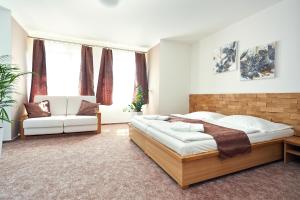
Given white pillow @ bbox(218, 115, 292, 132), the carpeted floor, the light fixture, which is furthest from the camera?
the light fixture

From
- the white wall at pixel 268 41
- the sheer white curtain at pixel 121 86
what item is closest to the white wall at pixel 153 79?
the sheer white curtain at pixel 121 86

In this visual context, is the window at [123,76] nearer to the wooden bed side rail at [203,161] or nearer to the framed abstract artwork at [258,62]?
the wooden bed side rail at [203,161]

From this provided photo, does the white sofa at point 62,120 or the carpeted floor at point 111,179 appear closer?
the carpeted floor at point 111,179


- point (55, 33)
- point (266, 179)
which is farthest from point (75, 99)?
point (266, 179)

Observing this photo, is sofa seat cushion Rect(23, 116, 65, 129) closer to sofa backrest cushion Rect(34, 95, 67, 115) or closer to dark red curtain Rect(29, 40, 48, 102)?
sofa backrest cushion Rect(34, 95, 67, 115)

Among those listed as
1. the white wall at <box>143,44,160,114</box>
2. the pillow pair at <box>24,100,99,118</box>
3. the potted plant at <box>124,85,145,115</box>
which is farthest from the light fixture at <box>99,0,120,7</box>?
the potted plant at <box>124,85,145,115</box>

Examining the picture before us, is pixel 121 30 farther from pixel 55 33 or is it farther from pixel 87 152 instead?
pixel 87 152

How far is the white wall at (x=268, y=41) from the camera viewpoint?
2.61 metres

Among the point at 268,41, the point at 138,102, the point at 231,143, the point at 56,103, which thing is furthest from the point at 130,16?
the point at 231,143

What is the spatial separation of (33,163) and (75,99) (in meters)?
2.37

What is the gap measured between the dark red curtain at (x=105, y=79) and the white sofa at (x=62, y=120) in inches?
23.5

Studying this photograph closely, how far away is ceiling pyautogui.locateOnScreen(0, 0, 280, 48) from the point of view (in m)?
2.91

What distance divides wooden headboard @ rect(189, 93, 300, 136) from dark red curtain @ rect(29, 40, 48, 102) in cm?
449

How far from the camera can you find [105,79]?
17.2 ft
